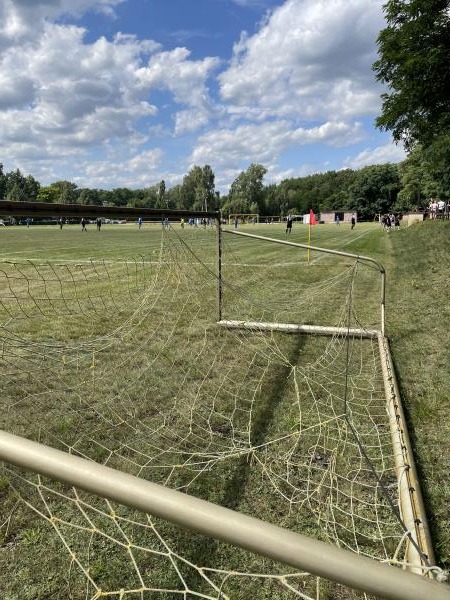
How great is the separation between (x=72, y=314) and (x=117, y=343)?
1.89 metres

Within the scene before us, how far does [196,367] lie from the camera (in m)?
4.99

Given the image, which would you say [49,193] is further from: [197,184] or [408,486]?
[408,486]

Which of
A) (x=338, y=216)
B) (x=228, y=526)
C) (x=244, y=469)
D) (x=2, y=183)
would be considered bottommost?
(x=244, y=469)

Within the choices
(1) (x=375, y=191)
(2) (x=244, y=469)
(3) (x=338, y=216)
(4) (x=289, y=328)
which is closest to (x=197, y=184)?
(3) (x=338, y=216)

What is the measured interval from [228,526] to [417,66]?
69.2ft

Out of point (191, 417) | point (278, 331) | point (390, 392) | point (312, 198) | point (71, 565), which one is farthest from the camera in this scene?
point (312, 198)

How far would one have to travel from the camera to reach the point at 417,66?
17719mm

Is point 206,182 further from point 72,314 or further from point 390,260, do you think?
point 72,314

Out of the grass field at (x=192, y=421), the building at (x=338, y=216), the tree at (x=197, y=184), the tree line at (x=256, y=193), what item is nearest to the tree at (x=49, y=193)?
the tree line at (x=256, y=193)

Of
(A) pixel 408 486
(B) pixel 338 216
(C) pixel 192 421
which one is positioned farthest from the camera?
(B) pixel 338 216

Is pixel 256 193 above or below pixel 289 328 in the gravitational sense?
above

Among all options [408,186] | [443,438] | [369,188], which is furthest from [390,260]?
[369,188]

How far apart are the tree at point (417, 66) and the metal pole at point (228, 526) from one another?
20.4 meters

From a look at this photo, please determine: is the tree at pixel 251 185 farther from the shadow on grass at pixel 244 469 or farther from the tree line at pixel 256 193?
the shadow on grass at pixel 244 469
